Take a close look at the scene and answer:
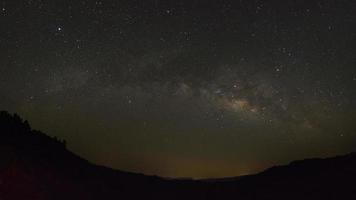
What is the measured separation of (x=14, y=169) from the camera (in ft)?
120

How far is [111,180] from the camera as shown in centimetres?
4956

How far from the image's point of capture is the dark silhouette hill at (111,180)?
37719 millimetres

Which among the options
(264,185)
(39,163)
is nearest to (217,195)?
(264,185)

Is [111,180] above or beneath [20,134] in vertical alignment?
beneath

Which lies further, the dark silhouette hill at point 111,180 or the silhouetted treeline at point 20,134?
the silhouetted treeline at point 20,134

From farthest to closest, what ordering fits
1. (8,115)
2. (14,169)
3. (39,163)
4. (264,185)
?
(264,185)
(8,115)
(39,163)
(14,169)

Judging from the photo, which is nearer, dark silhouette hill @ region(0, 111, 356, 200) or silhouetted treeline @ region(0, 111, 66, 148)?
dark silhouette hill @ region(0, 111, 356, 200)

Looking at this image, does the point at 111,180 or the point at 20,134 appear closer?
the point at 20,134

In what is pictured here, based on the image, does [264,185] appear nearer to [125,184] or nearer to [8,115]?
[125,184]

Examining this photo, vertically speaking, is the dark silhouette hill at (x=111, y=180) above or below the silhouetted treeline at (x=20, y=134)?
below

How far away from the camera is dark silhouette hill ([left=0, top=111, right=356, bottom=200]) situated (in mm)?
37719

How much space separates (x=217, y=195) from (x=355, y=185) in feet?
47.5

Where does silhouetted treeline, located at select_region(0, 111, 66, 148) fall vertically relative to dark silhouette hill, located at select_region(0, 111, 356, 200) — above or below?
above

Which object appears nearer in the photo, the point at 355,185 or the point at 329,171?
the point at 355,185
